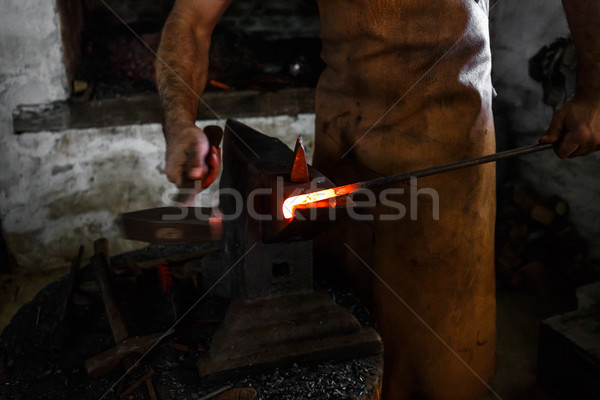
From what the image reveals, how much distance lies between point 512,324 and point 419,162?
198 centimetres

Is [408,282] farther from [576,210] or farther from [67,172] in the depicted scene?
[67,172]

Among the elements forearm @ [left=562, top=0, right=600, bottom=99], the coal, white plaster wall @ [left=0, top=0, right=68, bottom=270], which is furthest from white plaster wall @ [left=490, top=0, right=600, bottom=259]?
white plaster wall @ [left=0, top=0, right=68, bottom=270]

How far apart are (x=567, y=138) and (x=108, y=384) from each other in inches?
69.5

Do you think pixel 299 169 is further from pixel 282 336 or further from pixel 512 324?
pixel 512 324

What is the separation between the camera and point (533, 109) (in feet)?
12.7

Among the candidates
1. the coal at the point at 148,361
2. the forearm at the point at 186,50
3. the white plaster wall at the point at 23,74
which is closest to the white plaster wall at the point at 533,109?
the coal at the point at 148,361

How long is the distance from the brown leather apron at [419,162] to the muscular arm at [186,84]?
472mm

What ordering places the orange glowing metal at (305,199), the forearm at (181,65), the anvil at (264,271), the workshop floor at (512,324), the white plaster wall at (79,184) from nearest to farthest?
the orange glowing metal at (305,199)
the anvil at (264,271)
the forearm at (181,65)
the workshop floor at (512,324)
the white plaster wall at (79,184)

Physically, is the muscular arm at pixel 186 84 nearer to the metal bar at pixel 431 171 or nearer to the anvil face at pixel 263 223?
the anvil face at pixel 263 223

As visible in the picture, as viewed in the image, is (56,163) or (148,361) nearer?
(148,361)

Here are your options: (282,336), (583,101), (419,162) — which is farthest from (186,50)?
(583,101)

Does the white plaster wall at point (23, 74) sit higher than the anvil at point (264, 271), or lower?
higher

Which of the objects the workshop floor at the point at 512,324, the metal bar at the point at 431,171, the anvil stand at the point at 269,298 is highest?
the metal bar at the point at 431,171

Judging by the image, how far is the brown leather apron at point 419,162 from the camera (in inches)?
68.7
